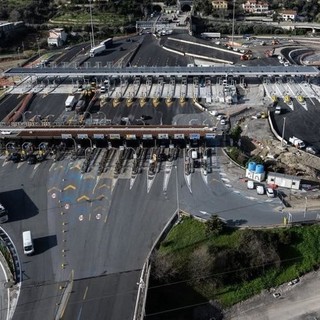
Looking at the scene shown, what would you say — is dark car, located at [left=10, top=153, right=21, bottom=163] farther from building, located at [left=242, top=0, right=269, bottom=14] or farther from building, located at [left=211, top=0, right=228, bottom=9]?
building, located at [left=242, top=0, right=269, bottom=14]

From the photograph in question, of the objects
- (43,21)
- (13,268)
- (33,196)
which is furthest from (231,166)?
(43,21)

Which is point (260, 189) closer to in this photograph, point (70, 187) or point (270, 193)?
point (270, 193)

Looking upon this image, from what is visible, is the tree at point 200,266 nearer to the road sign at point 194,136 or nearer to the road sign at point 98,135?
the road sign at point 194,136

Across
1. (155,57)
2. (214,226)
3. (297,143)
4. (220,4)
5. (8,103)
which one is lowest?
(214,226)

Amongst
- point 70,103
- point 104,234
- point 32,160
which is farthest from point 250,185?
point 70,103

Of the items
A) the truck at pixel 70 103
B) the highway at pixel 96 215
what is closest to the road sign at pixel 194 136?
the highway at pixel 96 215

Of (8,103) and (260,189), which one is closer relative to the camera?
(260,189)

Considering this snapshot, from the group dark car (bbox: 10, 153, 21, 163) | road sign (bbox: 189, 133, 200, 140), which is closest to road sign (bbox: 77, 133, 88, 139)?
dark car (bbox: 10, 153, 21, 163)
